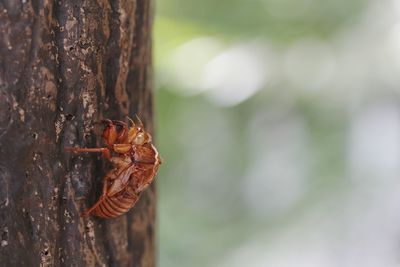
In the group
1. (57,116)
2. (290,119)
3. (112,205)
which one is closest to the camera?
(57,116)

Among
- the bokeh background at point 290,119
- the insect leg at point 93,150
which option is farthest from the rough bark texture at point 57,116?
the bokeh background at point 290,119

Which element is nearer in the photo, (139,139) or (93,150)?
(93,150)

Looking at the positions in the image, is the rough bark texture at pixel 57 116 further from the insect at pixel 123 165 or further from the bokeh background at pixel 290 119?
the bokeh background at pixel 290 119

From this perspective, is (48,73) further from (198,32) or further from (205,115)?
(205,115)

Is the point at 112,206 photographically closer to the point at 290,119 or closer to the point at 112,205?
the point at 112,205

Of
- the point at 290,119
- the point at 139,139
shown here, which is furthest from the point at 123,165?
the point at 290,119

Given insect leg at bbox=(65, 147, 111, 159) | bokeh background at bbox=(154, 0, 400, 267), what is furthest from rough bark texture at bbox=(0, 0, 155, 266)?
bokeh background at bbox=(154, 0, 400, 267)

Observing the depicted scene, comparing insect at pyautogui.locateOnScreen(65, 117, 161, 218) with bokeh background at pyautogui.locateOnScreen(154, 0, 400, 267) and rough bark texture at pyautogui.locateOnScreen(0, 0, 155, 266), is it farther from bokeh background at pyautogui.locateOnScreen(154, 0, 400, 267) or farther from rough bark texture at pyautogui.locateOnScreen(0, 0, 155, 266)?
bokeh background at pyautogui.locateOnScreen(154, 0, 400, 267)
